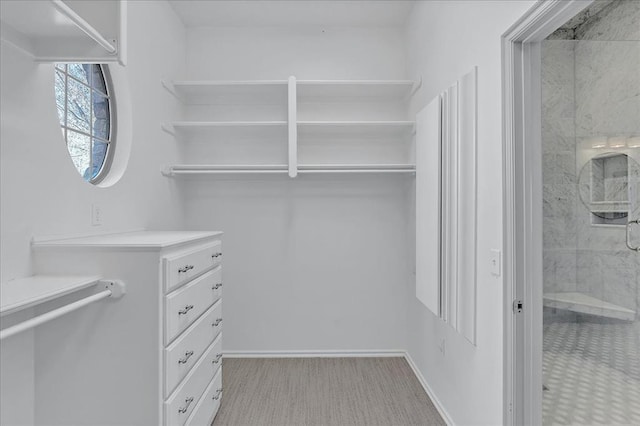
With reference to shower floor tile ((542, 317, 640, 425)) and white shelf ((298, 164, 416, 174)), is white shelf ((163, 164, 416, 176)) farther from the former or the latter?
shower floor tile ((542, 317, 640, 425))

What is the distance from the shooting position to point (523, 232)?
1547 mm

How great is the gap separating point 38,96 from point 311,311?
2.55m

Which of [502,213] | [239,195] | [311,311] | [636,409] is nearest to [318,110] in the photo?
[239,195]

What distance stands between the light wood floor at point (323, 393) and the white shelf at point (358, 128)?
79.1 inches

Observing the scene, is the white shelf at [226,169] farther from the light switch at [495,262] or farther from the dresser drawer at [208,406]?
the light switch at [495,262]

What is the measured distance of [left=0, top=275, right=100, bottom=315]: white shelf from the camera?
1.14 metres

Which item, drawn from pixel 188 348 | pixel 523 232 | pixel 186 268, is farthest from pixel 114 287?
pixel 523 232

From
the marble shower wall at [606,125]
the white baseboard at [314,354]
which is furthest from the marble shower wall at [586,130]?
the white baseboard at [314,354]

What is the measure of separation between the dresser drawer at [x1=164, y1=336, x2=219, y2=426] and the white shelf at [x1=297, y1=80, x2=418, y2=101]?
2171 mm

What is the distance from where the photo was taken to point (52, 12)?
50.9 inches

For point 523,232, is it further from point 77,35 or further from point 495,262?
point 77,35

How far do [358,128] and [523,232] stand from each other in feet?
6.65

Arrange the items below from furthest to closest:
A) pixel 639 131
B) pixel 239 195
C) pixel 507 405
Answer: pixel 239 195 → pixel 507 405 → pixel 639 131

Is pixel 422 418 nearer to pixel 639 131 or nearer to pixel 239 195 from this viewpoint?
pixel 639 131
